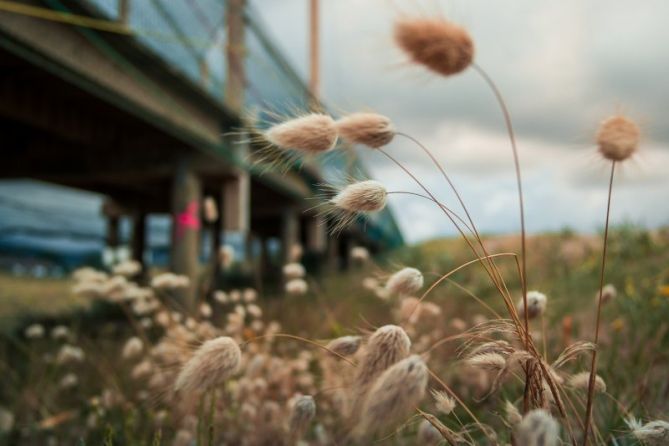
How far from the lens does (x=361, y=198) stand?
1.08 meters

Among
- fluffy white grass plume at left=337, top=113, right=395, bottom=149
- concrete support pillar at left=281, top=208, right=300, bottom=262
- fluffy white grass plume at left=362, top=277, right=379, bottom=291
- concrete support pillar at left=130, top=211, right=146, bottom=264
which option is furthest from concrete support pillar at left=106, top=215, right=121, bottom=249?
fluffy white grass plume at left=337, top=113, right=395, bottom=149

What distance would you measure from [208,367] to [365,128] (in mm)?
565

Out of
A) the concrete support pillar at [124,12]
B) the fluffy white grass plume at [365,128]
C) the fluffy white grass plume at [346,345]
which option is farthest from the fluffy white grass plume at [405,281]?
the concrete support pillar at [124,12]

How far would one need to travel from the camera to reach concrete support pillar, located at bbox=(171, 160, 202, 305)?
7.01m

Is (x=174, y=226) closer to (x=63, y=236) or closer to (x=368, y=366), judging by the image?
(x=368, y=366)

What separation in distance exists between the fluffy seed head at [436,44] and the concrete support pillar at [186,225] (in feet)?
19.5

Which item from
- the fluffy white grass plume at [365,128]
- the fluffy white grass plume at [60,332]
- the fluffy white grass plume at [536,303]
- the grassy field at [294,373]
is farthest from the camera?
the fluffy white grass plume at [60,332]

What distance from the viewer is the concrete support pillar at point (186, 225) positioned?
7.01 meters

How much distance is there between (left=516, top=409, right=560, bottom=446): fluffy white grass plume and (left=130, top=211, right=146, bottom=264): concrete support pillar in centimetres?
1176

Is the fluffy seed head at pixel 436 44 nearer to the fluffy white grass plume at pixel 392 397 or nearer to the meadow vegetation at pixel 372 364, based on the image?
the meadow vegetation at pixel 372 364

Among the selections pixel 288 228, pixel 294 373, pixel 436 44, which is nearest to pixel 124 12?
pixel 294 373

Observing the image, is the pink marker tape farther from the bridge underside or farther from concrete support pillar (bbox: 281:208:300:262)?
concrete support pillar (bbox: 281:208:300:262)

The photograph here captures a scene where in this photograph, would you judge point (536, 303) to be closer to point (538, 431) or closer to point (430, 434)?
point (430, 434)

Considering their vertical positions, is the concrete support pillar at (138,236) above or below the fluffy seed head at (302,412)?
above
